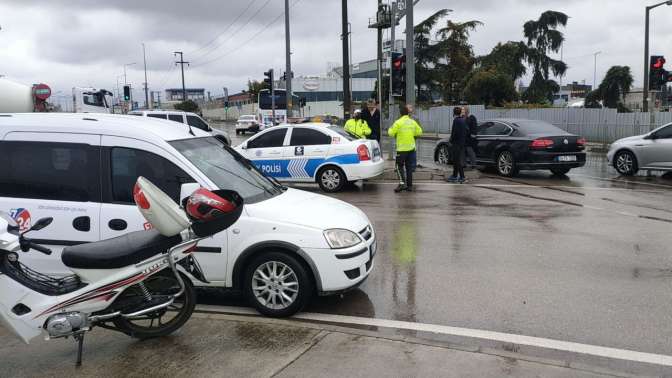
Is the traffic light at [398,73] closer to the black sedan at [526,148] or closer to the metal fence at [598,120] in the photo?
the black sedan at [526,148]

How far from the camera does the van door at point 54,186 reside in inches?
206

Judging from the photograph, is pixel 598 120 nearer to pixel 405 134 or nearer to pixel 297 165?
pixel 405 134

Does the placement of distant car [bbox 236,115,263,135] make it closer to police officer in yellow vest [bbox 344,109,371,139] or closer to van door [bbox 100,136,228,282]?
police officer in yellow vest [bbox 344,109,371,139]

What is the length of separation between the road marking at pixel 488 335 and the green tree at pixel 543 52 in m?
46.3

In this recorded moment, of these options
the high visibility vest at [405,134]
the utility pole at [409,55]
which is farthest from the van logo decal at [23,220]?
the utility pole at [409,55]

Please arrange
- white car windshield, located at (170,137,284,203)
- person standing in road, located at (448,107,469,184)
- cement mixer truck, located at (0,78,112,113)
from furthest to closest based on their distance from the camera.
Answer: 1. cement mixer truck, located at (0,78,112,113)
2. person standing in road, located at (448,107,469,184)
3. white car windshield, located at (170,137,284,203)

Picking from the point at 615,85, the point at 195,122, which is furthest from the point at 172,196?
the point at 615,85

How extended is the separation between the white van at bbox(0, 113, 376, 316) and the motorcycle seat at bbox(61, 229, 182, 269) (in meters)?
0.94

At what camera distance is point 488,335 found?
184 inches

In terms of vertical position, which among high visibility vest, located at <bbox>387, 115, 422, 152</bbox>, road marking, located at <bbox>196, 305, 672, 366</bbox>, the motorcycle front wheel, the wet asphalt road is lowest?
road marking, located at <bbox>196, 305, 672, 366</bbox>

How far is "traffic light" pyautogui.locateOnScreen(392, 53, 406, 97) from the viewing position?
17.4 m

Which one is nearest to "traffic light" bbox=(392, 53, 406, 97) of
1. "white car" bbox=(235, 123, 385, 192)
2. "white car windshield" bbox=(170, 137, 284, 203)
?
"white car" bbox=(235, 123, 385, 192)

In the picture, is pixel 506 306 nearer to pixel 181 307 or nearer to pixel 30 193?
pixel 181 307

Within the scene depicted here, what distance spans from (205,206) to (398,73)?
14250 mm
